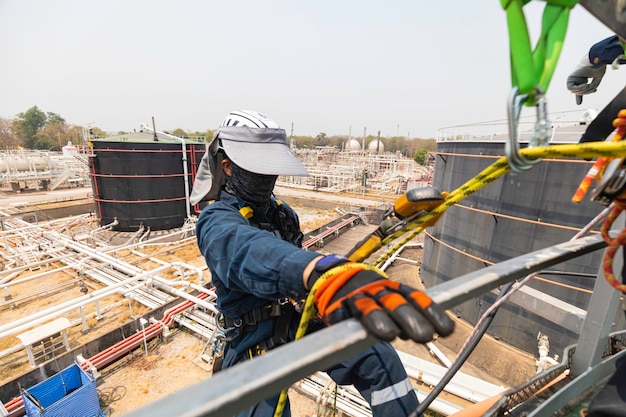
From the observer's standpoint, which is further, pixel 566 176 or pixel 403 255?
pixel 403 255

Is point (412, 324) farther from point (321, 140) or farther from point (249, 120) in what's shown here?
point (321, 140)

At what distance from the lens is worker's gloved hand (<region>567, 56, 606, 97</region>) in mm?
2633

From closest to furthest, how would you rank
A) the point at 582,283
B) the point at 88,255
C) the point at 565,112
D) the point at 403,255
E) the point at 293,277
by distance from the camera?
1. the point at 293,277
2. the point at 565,112
3. the point at 582,283
4. the point at 88,255
5. the point at 403,255

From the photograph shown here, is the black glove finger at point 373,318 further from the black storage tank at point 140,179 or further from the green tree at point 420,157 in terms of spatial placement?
the green tree at point 420,157

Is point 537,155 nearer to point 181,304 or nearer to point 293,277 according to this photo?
point 293,277

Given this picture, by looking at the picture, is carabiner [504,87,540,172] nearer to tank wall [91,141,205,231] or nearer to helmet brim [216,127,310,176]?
helmet brim [216,127,310,176]

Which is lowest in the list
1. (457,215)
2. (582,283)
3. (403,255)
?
(403,255)

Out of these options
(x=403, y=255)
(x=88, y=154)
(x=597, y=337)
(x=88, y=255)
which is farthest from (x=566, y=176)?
(x=88, y=154)

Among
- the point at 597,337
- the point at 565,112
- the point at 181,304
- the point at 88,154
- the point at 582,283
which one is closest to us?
the point at 597,337

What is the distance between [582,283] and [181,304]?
11871 mm

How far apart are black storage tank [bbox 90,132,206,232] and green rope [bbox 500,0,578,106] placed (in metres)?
19.1

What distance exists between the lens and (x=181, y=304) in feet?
30.6

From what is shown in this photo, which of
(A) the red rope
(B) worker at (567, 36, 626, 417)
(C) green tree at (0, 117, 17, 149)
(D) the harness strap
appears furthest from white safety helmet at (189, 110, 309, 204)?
(C) green tree at (0, 117, 17, 149)

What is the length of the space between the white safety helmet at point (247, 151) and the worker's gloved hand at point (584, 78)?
269 centimetres
